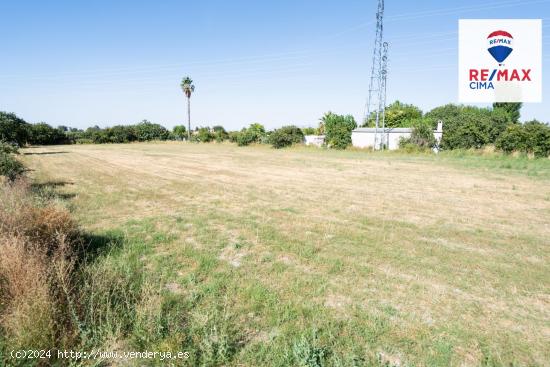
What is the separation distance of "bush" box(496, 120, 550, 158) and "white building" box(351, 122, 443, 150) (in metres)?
7.42

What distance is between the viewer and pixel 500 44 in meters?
25.1

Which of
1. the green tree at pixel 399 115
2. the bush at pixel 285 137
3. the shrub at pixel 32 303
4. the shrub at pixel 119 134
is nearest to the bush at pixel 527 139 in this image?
the bush at pixel 285 137

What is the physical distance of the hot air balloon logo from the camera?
24609 millimetres

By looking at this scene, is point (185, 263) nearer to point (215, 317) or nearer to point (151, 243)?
point (151, 243)

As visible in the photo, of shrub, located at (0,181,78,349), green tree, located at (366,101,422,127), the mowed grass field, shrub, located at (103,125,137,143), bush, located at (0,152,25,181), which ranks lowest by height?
the mowed grass field

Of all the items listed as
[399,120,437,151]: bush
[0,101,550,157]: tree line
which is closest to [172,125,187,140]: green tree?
[0,101,550,157]: tree line

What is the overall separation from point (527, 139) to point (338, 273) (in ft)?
95.5

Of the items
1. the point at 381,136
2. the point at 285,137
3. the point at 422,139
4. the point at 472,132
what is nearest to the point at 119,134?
A: the point at 285,137

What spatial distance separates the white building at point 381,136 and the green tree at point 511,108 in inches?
1931

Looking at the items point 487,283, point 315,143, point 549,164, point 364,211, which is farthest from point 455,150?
point 487,283

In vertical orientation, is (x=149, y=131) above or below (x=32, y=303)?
above

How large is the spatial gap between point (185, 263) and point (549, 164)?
26214mm

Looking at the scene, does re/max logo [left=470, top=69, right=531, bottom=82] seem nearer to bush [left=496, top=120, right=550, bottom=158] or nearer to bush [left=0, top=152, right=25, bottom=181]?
bush [left=496, top=120, right=550, bottom=158]

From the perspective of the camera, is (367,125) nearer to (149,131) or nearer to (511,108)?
(511,108)
